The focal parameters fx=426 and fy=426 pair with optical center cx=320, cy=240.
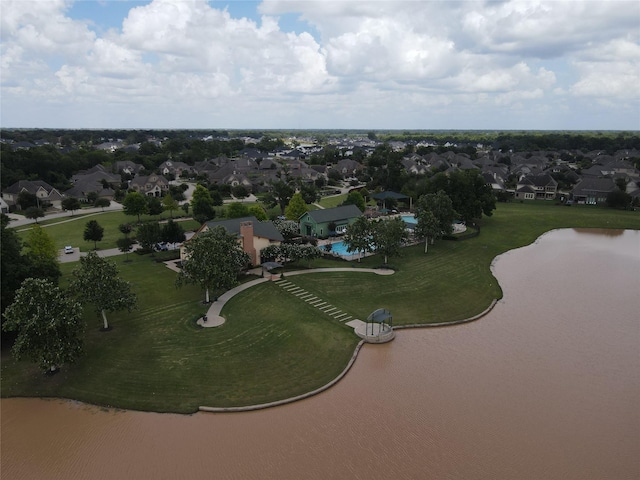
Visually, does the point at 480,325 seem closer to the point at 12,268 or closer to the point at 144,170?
the point at 12,268

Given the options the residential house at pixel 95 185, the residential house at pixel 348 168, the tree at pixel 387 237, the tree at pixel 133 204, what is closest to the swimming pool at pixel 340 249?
the tree at pixel 387 237

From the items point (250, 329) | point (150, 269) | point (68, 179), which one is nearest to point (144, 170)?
point (68, 179)

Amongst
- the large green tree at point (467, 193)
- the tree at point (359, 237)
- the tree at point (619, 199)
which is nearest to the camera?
the tree at point (359, 237)

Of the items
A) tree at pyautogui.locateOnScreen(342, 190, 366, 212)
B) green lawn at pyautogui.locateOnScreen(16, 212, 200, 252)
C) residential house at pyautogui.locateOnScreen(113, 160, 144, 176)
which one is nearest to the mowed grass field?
green lawn at pyautogui.locateOnScreen(16, 212, 200, 252)

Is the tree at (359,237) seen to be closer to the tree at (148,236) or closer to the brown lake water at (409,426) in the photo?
the brown lake water at (409,426)

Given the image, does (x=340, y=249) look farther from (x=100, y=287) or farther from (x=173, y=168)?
(x=173, y=168)

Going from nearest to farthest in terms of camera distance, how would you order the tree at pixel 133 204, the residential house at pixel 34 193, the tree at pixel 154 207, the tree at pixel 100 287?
the tree at pixel 100 287 < the tree at pixel 133 204 < the tree at pixel 154 207 < the residential house at pixel 34 193

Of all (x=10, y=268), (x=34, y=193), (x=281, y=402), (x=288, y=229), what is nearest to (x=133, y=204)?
(x=288, y=229)
